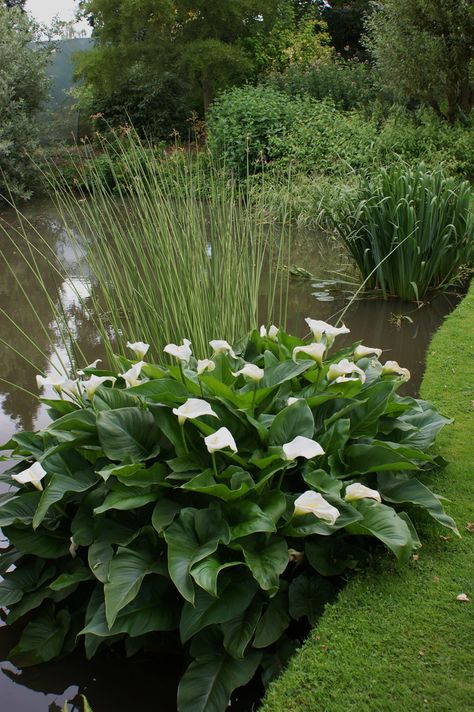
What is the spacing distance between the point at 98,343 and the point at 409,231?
216 cm

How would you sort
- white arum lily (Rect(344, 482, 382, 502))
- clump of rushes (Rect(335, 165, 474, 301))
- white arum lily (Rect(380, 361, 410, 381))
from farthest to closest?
Answer: 1. clump of rushes (Rect(335, 165, 474, 301))
2. white arum lily (Rect(380, 361, 410, 381))
3. white arum lily (Rect(344, 482, 382, 502))

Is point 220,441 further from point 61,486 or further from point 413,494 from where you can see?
point 413,494

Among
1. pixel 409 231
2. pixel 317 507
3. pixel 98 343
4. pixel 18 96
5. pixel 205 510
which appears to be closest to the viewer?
pixel 317 507

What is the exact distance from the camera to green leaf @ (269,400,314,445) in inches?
74.7

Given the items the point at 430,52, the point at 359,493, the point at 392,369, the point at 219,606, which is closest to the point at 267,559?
the point at 219,606

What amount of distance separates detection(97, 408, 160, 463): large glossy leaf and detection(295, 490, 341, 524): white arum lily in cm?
45

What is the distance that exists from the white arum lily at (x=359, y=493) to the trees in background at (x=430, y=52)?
7.78 m

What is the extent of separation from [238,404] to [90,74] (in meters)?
10.8

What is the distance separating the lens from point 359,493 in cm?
171

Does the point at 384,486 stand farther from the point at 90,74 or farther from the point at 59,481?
the point at 90,74

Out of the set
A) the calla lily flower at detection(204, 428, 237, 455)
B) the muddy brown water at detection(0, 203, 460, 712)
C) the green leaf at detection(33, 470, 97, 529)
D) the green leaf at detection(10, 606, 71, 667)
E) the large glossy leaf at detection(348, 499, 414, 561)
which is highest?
the calla lily flower at detection(204, 428, 237, 455)

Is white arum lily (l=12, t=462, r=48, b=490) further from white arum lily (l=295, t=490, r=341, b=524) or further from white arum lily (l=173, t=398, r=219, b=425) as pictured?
white arum lily (l=295, t=490, r=341, b=524)

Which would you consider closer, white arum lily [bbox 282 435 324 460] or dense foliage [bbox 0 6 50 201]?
white arum lily [bbox 282 435 324 460]

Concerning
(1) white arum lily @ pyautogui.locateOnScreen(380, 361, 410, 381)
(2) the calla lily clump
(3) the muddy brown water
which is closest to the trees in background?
(3) the muddy brown water
